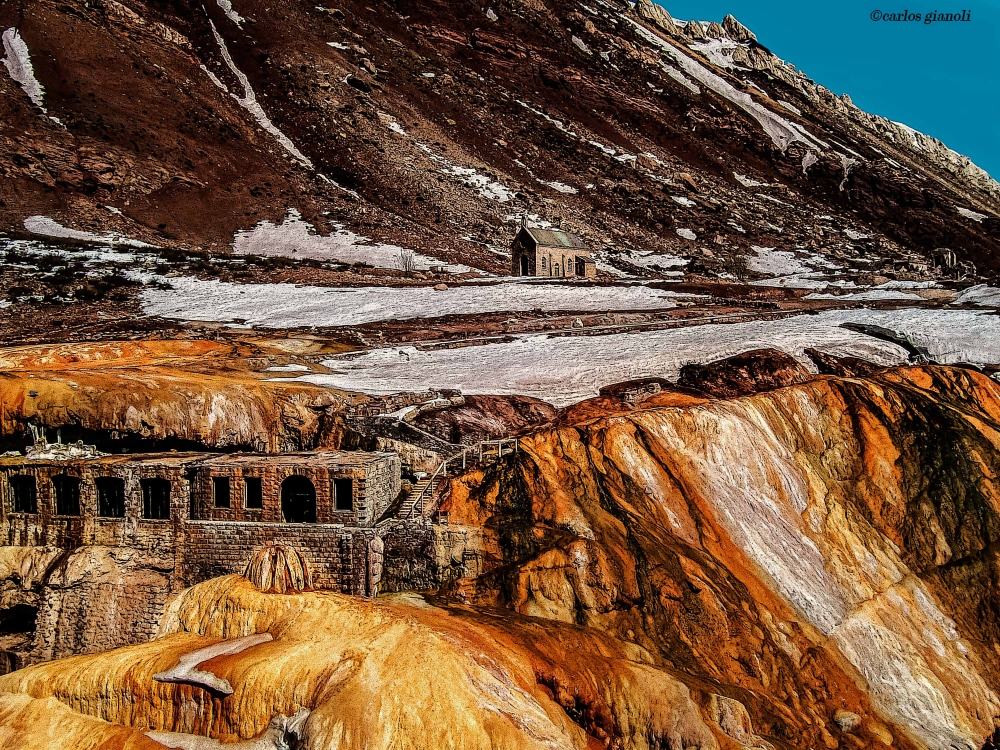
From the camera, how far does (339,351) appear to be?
39.1 meters

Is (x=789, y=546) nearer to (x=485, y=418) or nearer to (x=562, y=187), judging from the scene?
(x=485, y=418)

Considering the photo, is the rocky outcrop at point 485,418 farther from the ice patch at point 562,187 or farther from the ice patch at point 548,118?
the ice patch at point 548,118

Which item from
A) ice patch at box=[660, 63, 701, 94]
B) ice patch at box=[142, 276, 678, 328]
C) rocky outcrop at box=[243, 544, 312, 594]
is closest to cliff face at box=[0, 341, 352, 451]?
rocky outcrop at box=[243, 544, 312, 594]

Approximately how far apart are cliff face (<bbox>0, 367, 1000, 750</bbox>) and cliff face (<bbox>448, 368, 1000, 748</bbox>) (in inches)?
2.7

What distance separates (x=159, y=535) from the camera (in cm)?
2245

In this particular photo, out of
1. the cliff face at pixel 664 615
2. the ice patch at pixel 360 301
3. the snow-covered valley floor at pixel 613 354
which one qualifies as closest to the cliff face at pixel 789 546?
the cliff face at pixel 664 615

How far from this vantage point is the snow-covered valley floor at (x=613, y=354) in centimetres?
3216

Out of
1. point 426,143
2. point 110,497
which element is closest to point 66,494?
point 110,497

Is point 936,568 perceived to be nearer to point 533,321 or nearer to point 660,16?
point 533,321

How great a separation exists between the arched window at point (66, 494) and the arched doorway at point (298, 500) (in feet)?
19.1

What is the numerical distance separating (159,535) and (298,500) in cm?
392

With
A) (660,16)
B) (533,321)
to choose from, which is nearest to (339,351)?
(533,321)

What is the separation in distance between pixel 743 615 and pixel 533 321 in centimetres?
2473

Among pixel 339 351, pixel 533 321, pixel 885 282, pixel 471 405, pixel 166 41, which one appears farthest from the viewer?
pixel 166 41
